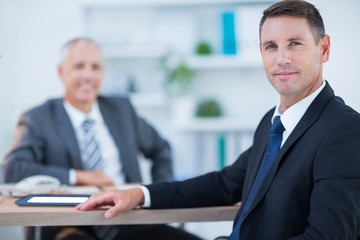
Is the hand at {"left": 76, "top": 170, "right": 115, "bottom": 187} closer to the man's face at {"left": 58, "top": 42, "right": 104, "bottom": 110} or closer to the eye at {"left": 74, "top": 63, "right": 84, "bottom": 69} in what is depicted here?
the man's face at {"left": 58, "top": 42, "right": 104, "bottom": 110}

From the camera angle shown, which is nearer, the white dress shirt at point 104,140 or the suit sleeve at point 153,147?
the white dress shirt at point 104,140

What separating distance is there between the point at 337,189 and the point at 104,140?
1781 millimetres

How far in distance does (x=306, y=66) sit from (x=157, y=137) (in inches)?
65.3

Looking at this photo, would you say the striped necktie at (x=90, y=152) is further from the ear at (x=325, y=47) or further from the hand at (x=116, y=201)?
the ear at (x=325, y=47)

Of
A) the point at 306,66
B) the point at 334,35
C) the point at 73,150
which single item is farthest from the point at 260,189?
the point at 73,150

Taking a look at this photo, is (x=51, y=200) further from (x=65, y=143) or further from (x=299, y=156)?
(x=65, y=143)

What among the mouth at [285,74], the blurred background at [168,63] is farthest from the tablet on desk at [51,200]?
the blurred background at [168,63]

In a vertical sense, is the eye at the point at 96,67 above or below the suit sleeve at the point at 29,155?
above

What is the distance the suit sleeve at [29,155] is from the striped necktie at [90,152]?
188 mm

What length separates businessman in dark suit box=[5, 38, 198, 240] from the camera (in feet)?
7.75

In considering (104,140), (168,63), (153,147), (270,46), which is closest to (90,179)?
(104,140)

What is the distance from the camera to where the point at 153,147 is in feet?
9.54

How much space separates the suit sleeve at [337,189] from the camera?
45.0 inches

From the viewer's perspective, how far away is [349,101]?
67.2 inches
